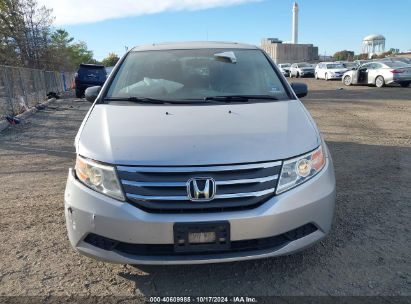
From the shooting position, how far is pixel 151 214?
8.52 feet

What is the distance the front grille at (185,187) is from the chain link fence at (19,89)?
11.2 metres

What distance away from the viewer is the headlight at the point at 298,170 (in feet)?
8.91

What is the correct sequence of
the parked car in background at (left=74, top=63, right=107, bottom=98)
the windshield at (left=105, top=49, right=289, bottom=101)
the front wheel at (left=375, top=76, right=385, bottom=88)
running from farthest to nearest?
the parked car in background at (left=74, top=63, right=107, bottom=98) → the front wheel at (left=375, top=76, right=385, bottom=88) → the windshield at (left=105, top=49, right=289, bottom=101)

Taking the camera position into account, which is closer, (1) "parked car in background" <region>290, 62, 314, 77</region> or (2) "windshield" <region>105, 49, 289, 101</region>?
(2) "windshield" <region>105, 49, 289, 101</region>

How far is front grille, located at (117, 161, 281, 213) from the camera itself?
2602mm

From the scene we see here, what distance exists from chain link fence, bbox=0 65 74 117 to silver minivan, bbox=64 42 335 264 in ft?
35.6

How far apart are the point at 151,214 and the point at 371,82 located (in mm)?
22784

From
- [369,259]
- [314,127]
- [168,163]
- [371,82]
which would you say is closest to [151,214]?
[168,163]

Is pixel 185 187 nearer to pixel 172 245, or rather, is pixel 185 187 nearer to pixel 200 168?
pixel 200 168

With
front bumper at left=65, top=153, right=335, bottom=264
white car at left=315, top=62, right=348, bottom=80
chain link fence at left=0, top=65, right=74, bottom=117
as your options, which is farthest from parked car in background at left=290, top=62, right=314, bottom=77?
front bumper at left=65, top=153, right=335, bottom=264

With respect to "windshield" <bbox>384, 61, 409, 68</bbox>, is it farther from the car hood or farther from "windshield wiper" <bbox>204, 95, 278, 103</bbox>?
the car hood

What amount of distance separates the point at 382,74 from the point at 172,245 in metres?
21.9

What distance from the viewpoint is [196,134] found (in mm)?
2910

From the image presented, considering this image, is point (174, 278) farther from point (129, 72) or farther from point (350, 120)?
point (350, 120)
